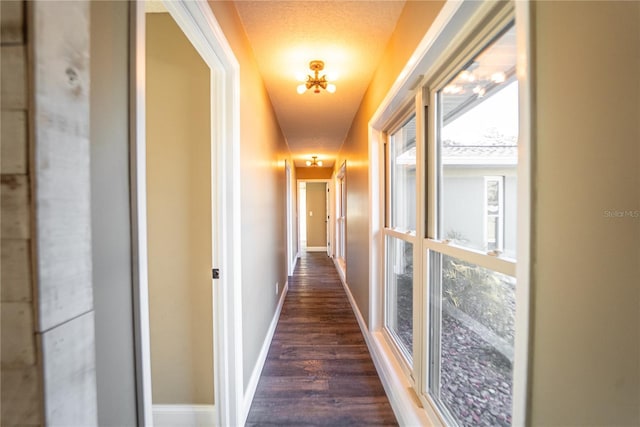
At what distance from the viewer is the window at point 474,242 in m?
0.92

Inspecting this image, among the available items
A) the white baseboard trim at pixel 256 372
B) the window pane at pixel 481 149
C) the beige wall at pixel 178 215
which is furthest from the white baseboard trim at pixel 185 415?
the window pane at pixel 481 149

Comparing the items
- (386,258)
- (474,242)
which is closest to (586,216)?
(474,242)

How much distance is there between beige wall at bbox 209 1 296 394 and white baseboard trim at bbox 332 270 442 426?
3.23 ft

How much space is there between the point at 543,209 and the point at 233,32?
1633mm

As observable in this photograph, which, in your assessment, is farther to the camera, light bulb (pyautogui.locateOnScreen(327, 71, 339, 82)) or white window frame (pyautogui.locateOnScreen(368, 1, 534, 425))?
light bulb (pyautogui.locateOnScreen(327, 71, 339, 82))

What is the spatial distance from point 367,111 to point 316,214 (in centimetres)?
613

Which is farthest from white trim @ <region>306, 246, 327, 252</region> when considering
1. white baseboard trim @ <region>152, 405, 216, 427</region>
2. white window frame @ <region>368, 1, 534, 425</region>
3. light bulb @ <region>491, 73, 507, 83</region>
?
light bulb @ <region>491, 73, 507, 83</region>

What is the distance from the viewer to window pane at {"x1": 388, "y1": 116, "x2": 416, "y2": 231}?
1765mm

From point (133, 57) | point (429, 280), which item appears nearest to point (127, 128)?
Result: point (133, 57)

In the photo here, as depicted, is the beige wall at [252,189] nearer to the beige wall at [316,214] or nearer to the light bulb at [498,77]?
the light bulb at [498,77]

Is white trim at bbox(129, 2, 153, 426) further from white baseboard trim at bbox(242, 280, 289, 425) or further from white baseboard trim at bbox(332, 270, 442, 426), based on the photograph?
white baseboard trim at bbox(332, 270, 442, 426)

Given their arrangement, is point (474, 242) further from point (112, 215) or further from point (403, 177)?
point (112, 215)

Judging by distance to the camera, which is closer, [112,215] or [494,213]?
[112,215]

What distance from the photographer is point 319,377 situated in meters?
2.00
